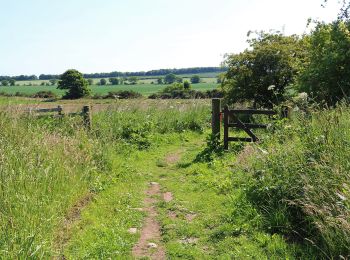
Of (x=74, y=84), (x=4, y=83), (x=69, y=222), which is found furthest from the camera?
(x=4, y=83)

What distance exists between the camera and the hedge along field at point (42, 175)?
13.8 ft

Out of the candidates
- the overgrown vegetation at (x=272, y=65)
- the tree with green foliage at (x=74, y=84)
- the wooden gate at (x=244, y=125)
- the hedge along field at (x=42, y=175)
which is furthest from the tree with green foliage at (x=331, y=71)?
the tree with green foliage at (x=74, y=84)

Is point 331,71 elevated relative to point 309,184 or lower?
elevated

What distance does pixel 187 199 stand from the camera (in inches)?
274

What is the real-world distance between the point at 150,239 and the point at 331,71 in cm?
980

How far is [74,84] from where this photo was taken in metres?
52.1

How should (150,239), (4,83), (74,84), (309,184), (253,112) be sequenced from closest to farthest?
(309,184)
(150,239)
(253,112)
(74,84)
(4,83)

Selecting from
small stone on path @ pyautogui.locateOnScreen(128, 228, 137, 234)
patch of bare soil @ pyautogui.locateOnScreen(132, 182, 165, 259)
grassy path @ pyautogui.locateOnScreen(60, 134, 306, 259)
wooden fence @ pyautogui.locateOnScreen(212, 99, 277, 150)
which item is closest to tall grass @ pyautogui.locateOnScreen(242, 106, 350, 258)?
grassy path @ pyautogui.locateOnScreen(60, 134, 306, 259)

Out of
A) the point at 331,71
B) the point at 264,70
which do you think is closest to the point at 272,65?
the point at 264,70

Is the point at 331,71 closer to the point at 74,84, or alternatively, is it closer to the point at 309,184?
the point at 309,184

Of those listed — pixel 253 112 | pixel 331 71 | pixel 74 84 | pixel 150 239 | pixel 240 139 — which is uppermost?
pixel 331 71

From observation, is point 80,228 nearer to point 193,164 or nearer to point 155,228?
point 155,228

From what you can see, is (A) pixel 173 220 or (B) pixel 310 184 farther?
(A) pixel 173 220

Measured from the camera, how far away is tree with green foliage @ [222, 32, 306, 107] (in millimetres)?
16406
